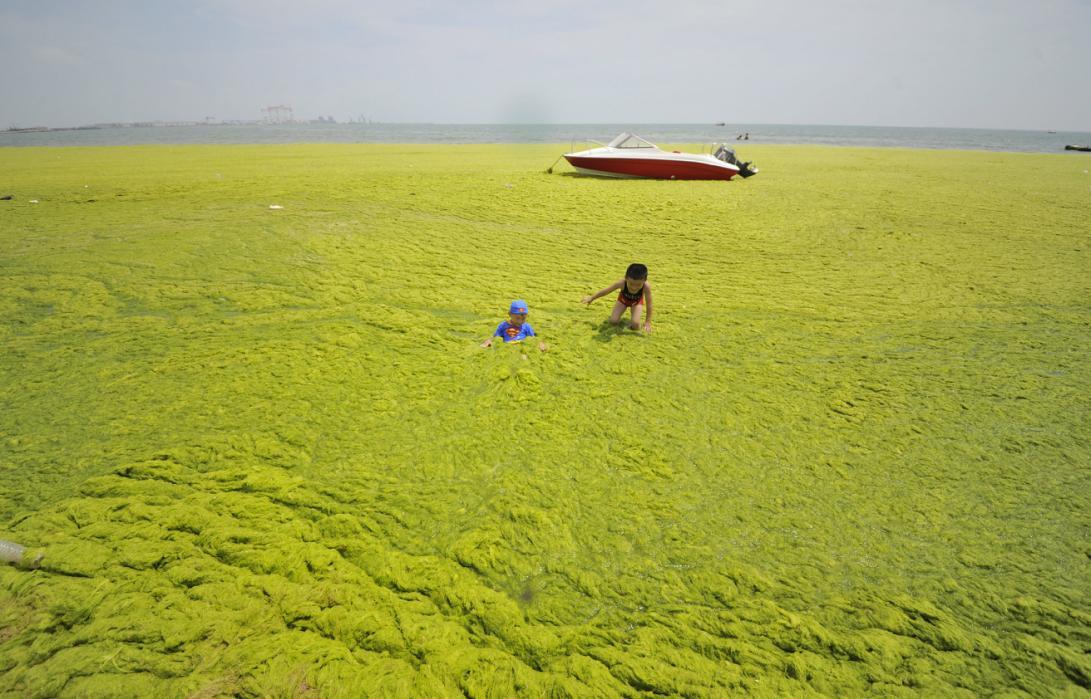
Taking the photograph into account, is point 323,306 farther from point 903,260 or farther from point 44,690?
point 903,260

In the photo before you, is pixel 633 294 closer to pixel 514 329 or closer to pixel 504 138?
pixel 514 329

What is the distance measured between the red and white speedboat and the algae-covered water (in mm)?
5322

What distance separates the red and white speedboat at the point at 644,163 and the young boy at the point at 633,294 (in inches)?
268

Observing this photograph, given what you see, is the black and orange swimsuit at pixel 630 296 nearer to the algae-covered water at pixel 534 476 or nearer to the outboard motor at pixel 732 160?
the algae-covered water at pixel 534 476

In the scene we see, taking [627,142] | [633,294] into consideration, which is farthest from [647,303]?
[627,142]

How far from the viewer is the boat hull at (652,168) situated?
31.6 ft

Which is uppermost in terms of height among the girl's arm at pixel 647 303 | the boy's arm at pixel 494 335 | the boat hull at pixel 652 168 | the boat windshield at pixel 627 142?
the boat windshield at pixel 627 142

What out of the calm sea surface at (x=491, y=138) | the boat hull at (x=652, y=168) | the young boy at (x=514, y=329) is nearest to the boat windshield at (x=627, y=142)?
the boat hull at (x=652, y=168)

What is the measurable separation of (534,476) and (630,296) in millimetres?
1841

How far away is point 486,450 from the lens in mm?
2510

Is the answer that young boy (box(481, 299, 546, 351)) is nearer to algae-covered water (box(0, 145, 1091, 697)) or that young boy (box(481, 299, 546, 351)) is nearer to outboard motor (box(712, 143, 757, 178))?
algae-covered water (box(0, 145, 1091, 697))

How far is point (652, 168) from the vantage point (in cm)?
972

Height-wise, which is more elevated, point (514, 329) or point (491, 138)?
point (491, 138)

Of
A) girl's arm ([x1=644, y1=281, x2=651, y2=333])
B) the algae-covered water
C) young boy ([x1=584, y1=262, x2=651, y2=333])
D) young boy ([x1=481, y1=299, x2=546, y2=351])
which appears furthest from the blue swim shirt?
girl's arm ([x1=644, y1=281, x2=651, y2=333])
